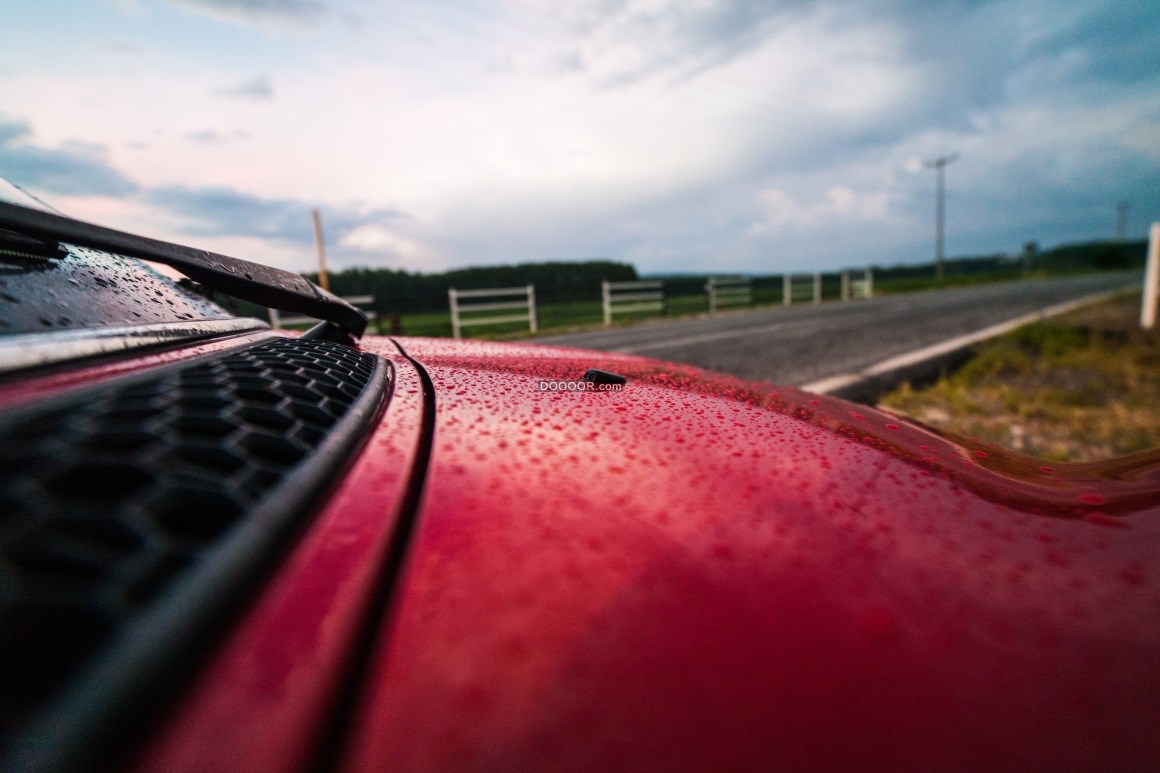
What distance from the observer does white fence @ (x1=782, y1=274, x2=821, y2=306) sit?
23.1m

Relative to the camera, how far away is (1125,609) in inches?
22.7

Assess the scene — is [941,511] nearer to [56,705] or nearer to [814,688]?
[814,688]

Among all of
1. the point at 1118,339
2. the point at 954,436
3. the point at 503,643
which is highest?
the point at 503,643

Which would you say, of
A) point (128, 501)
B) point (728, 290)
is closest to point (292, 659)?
point (128, 501)

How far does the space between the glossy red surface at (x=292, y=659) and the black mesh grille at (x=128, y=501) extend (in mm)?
36

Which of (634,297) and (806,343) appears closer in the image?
(806,343)

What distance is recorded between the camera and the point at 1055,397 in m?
4.29

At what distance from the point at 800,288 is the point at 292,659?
2663 centimetres

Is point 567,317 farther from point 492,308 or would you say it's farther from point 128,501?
point 128,501

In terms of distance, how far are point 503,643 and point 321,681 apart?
136 millimetres

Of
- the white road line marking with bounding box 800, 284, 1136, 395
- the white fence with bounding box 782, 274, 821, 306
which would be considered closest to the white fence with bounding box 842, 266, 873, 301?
the white fence with bounding box 782, 274, 821, 306

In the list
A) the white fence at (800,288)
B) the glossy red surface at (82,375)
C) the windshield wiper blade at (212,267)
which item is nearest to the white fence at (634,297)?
the white fence at (800,288)

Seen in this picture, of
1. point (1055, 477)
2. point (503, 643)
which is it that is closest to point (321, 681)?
point (503, 643)

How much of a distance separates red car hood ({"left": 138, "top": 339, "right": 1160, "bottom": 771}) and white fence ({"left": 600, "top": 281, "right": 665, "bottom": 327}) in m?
16.8
